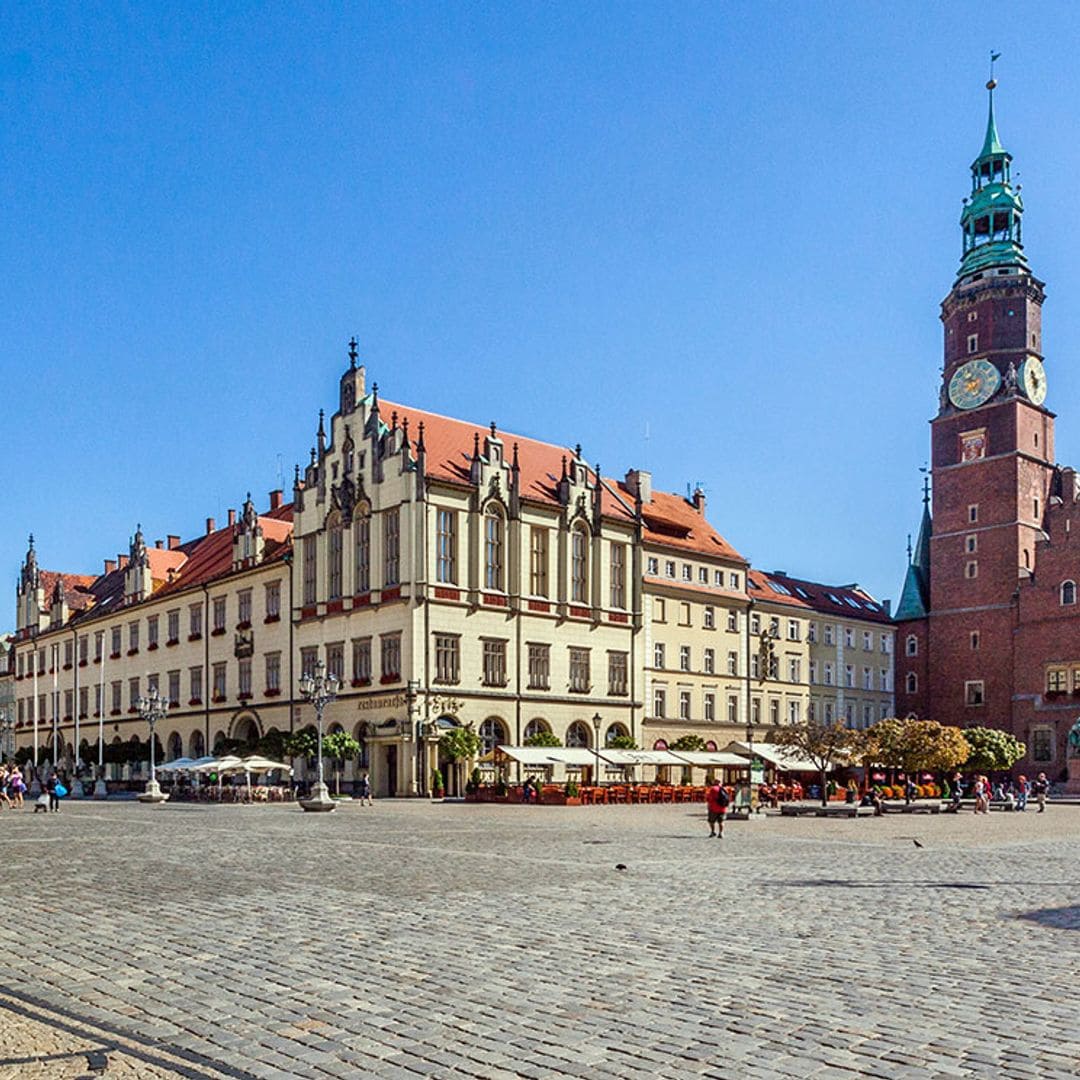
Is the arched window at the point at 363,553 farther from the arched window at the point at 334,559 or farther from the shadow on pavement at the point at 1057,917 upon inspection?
the shadow on pavement at the point at 1057,917

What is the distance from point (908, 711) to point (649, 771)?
30078 millimetres

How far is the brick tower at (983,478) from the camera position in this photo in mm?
86312

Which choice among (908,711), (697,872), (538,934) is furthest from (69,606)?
(538,934)

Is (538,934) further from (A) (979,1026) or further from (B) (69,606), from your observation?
(B) (69,606)

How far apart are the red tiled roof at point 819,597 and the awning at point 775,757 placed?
13425 mm

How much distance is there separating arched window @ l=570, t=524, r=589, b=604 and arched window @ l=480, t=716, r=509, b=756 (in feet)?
26.8

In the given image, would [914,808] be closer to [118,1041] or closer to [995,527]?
[995,527]

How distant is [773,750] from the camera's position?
69375mm

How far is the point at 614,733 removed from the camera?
68.9 m

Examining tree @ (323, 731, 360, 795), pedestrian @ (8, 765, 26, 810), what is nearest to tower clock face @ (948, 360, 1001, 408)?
tree @ (323, 731, 360, 795)

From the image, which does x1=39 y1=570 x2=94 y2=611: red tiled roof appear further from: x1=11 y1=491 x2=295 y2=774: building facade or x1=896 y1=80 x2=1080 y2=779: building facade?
x1=896 y1=80 x2=1080 y2=779: building facade

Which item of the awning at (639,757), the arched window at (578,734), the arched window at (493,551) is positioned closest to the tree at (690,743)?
the arched window at (578,734)

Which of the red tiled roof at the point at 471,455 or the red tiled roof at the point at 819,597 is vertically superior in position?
the red tiled roof at the point at 471,455

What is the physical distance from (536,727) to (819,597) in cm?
3201
